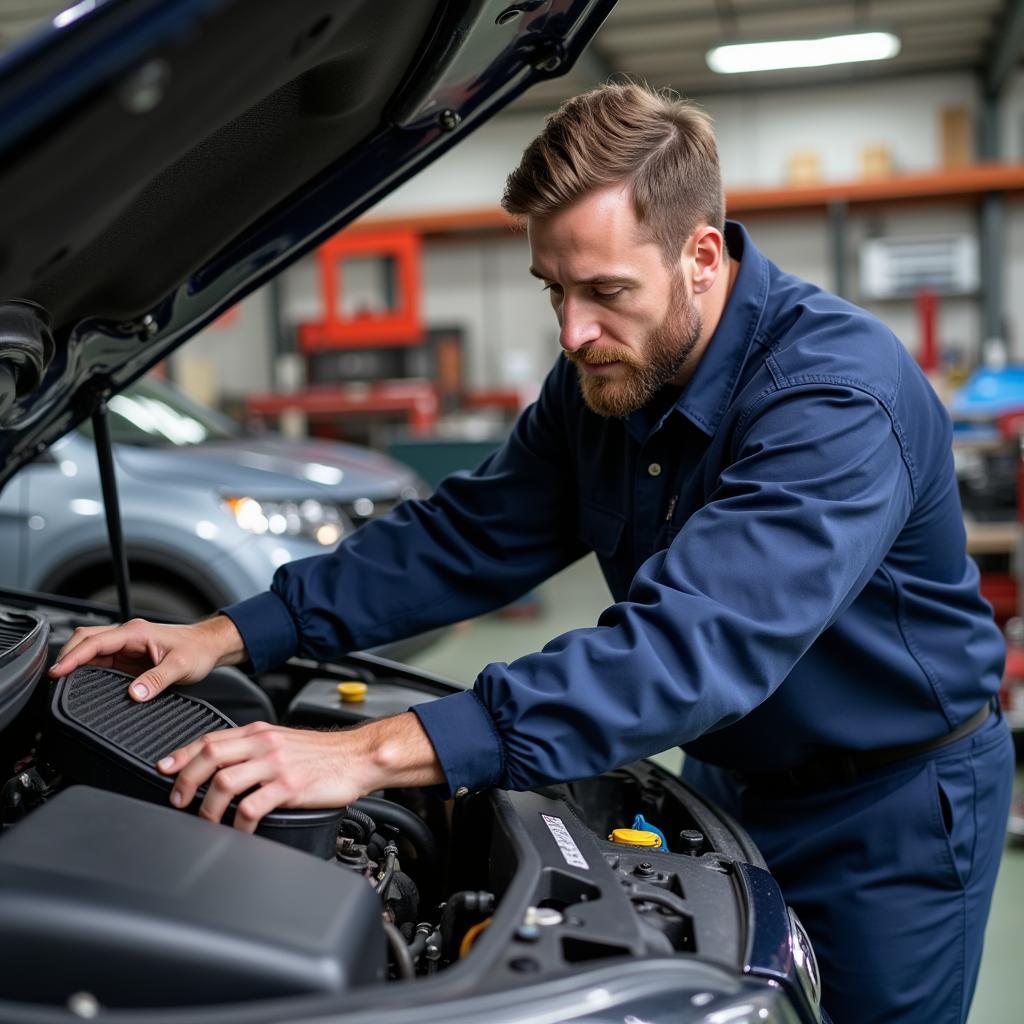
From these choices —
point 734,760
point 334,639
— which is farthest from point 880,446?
point 334,639

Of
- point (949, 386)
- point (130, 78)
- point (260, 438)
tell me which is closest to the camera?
point (130, 78)

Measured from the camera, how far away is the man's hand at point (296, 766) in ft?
3.06

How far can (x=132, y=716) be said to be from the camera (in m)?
1.13

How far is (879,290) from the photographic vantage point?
354 inches

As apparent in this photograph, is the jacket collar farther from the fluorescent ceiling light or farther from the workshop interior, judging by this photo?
the fluorescent ceiling light

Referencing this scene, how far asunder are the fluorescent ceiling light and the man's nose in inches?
277

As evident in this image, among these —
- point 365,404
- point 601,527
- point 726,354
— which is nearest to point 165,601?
point 601,527

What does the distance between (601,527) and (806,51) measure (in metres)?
7.30

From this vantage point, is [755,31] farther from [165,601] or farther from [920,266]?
[165,601]

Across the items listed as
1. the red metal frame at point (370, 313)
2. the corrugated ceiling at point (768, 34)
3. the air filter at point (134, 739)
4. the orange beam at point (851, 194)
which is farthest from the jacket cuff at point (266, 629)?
the red metal frame at point (370, 313)

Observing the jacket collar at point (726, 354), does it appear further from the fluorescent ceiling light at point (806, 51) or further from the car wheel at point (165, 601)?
Answer: the fluorescent ceiling light at point (806, 51)

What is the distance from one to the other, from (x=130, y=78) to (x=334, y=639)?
0.91m

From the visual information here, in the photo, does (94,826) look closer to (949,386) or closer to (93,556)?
(93,556)

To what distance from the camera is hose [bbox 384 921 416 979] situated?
0.88 m
